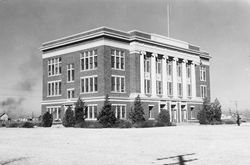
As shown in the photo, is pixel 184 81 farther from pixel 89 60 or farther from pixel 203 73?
pixel 89 60

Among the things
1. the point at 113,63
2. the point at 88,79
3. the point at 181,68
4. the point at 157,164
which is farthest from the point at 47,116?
the point at 157,164

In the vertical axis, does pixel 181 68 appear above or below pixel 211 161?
above

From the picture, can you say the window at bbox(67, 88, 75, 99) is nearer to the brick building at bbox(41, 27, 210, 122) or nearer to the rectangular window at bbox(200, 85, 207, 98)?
the brick building at bbox(41, 27, 210, 122)

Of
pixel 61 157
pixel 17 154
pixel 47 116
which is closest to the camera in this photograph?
pixel 61 157

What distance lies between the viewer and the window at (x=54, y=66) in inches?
2178

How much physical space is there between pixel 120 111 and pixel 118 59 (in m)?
7.82

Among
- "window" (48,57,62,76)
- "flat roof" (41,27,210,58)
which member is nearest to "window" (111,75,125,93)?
"flat roof" (41,27,210,58)

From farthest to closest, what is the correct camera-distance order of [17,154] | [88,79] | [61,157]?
[88,79] → [17,154] → [61,157]

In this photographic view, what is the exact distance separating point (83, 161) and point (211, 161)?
4.45 meters

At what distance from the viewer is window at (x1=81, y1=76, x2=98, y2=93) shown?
160 feet

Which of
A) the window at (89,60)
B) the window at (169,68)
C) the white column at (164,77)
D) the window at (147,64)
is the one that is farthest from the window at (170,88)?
the window at (89,60)

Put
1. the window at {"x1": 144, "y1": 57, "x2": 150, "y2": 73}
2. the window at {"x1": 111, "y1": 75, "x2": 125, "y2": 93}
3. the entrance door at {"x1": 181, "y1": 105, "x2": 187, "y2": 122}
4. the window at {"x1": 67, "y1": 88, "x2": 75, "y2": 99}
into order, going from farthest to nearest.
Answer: the entrance door at {"x1": 181, "y1": 105, "x2": 187, "y2": 122}
the window at {"x1": 144, "y1": 57, "x2": 150, "y2": 73}
the window at {"x1": 67, "y1": 88, "x2": 75, "y2": 99}
the window at {"x1": 111, "y1": 75, "x2": 125, "y2": 93}

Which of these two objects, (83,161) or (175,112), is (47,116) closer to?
(175,112)

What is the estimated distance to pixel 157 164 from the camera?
1102 cm
